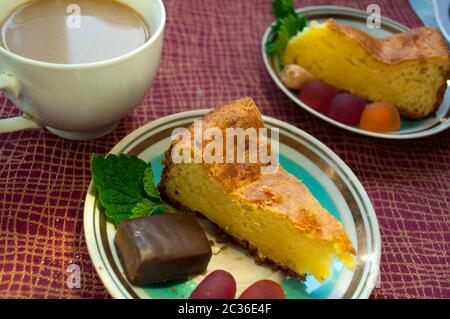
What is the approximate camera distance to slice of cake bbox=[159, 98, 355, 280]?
1.10m

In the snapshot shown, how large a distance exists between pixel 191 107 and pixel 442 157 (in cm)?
74

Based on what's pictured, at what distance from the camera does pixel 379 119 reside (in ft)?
4.99

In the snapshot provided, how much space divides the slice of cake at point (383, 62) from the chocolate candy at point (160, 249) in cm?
80

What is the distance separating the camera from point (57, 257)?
1.15 meters

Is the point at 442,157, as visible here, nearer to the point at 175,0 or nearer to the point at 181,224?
the point at 181,224

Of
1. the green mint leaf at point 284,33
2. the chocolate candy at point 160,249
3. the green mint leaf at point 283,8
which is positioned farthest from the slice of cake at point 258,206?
the green mint leaf at point 283,8

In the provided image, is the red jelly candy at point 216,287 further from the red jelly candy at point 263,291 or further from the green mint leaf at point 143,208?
the green mint leaf at point 143,208

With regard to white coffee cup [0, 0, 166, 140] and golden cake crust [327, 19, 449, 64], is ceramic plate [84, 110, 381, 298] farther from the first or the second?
golden cake crust [327, 19, 449, 64]

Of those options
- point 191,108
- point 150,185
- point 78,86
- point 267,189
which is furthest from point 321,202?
point 78,86

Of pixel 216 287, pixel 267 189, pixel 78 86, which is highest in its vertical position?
pixel 78 86

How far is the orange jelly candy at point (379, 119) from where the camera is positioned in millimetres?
1522

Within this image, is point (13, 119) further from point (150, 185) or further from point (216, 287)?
point (216, 287)

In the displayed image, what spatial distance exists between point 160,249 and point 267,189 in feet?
0.88

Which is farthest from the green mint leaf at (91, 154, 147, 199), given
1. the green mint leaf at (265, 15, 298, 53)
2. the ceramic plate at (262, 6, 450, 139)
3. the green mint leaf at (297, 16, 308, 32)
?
the green mint leaf at (297, 16, 308, 32)
